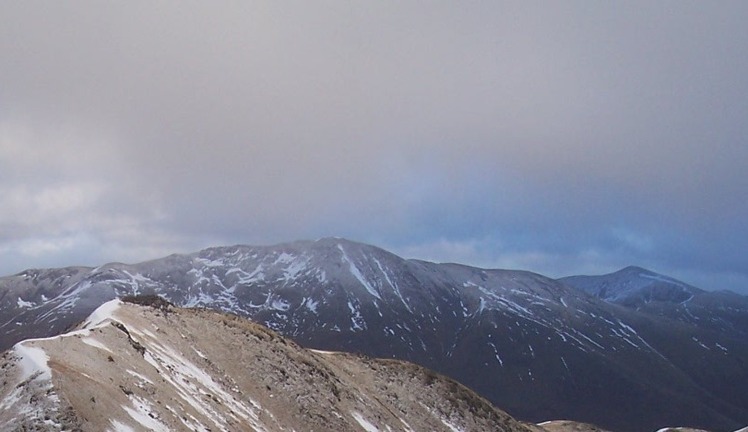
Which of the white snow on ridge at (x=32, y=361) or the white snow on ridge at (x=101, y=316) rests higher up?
the white snow on ridge at (x=101, y=316)

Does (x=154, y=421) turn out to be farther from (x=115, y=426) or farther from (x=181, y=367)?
(x=181, y=367)

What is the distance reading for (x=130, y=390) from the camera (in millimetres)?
43281

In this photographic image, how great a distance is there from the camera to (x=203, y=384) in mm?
56469

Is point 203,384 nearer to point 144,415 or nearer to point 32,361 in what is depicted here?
point 144,415

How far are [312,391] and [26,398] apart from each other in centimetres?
3548

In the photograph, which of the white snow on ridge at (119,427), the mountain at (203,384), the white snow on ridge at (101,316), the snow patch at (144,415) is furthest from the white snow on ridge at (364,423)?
the white snow on ridge at (119,427)

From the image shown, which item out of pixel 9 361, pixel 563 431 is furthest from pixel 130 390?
pixel 563 431

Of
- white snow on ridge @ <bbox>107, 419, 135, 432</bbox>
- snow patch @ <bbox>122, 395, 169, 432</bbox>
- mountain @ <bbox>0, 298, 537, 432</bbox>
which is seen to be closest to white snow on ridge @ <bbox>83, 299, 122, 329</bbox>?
mountain @ <bbox>0, 298, 537, 432</bbox>

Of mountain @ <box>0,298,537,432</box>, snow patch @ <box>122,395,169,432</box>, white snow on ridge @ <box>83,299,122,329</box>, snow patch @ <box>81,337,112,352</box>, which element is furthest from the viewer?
white snow on ridge @ <box>83,299,122,329</box>

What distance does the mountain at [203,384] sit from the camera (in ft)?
121

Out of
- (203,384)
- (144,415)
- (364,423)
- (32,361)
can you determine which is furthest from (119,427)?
(364,423)

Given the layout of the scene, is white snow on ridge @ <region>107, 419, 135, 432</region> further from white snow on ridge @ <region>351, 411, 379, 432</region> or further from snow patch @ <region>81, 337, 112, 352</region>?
white snow on ridge @ <region>351, 411, 379, 432</region>

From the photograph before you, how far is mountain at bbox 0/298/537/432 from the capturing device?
36844 mm

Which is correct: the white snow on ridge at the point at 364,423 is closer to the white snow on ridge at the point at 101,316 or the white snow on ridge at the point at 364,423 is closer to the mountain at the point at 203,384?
the mountain at the point at 203,384
